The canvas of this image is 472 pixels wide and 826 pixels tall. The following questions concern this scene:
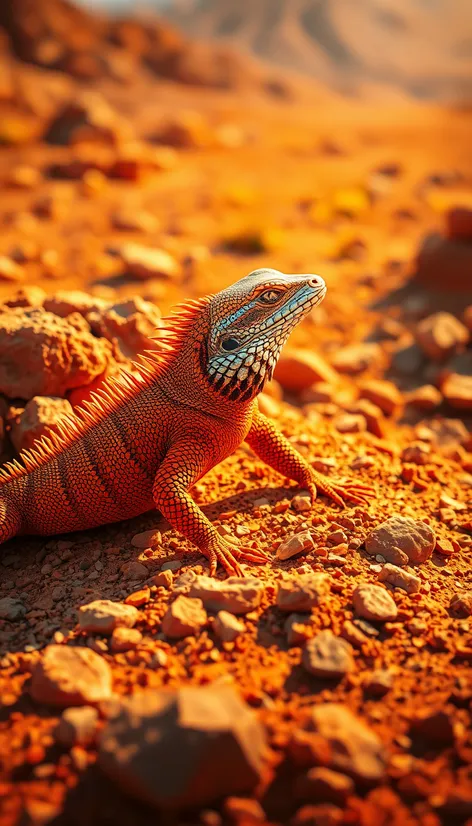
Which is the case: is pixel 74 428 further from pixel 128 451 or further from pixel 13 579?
pixel 13 579

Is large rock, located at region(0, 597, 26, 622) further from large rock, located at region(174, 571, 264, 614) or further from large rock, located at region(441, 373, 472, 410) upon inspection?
large rock, located at region(441, 373, 472, 410)

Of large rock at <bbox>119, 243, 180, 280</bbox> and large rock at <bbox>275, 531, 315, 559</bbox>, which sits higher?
large rock at <bbox>275, 531, 315, 559</bbox>

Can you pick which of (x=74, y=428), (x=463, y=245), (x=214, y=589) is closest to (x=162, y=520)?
(x=74, y=428)

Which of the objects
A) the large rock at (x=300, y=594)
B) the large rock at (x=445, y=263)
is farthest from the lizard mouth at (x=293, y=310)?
the large rock at (x=445, y=263)

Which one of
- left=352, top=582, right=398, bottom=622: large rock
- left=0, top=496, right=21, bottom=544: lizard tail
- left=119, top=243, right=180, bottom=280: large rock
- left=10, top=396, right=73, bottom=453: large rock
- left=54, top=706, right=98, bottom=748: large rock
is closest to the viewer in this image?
left=54, top=706, right=98, bottom=748: large rock

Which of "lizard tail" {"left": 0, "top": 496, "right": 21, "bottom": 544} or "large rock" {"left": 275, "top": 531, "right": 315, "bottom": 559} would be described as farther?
"lizard tail" {"left": 0, "top": 496, "right": 21, "bottom": 544}

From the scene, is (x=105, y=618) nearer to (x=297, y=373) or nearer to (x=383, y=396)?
(x=297, y=373)

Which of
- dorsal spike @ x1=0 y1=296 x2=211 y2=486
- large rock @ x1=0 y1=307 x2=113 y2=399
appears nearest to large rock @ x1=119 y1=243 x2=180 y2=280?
large rock @ x1=0 y1=307 x2=113 y2=399
